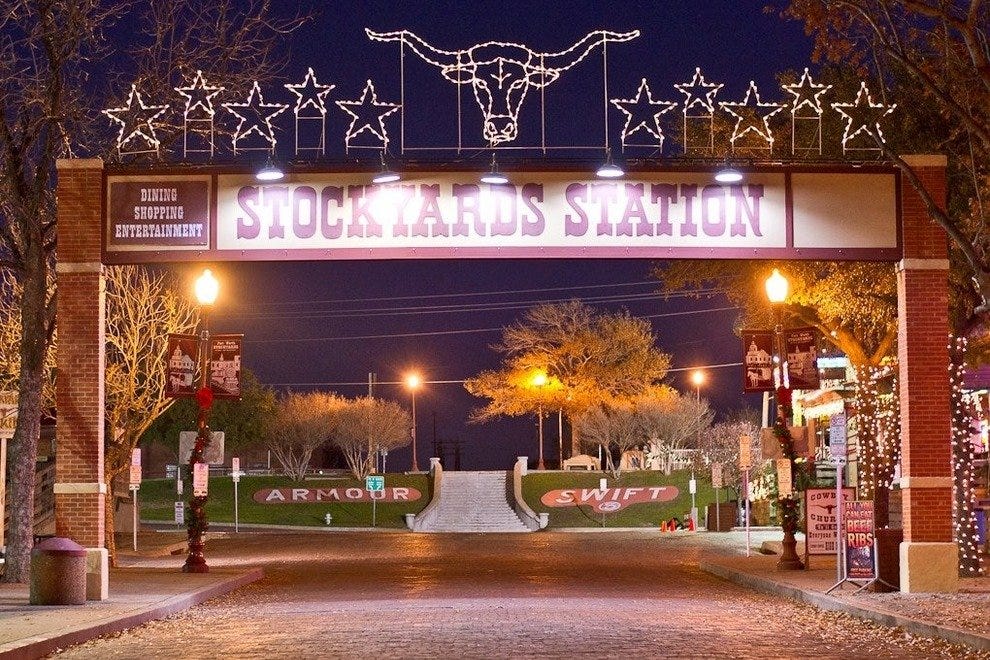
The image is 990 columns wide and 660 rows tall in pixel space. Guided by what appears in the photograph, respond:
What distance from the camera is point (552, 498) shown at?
210 feet

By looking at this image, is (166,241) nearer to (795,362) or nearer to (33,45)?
(33,45)

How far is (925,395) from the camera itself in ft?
67.6

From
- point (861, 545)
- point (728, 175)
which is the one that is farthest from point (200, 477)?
point (861, 545)

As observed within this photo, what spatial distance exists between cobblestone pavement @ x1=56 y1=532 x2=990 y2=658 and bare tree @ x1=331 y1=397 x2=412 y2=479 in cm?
5357

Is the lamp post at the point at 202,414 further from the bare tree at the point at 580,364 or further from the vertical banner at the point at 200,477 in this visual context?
the bare tree at the point at 580,364

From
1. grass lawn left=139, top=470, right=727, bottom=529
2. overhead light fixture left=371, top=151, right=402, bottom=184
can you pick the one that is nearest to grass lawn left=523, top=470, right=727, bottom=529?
grass lawn left=139, top=470, right=727, bottom=529

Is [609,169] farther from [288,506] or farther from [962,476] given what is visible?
[288,506]

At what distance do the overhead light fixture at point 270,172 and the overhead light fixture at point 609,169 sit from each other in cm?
469

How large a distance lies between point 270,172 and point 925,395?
33.5ft

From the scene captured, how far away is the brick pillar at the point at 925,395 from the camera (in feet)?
66.4

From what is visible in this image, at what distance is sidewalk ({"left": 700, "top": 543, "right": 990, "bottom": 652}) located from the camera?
1516 centimetres

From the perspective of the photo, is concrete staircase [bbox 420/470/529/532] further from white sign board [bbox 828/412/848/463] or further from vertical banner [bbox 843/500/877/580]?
vertical banner [bbox 843/500/877/580]

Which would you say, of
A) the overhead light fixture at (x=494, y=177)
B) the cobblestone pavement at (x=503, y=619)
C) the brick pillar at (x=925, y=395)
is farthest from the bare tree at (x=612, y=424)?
the overhead light fixture at (x=494, y=177)

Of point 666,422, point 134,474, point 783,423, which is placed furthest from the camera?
point 666,422
